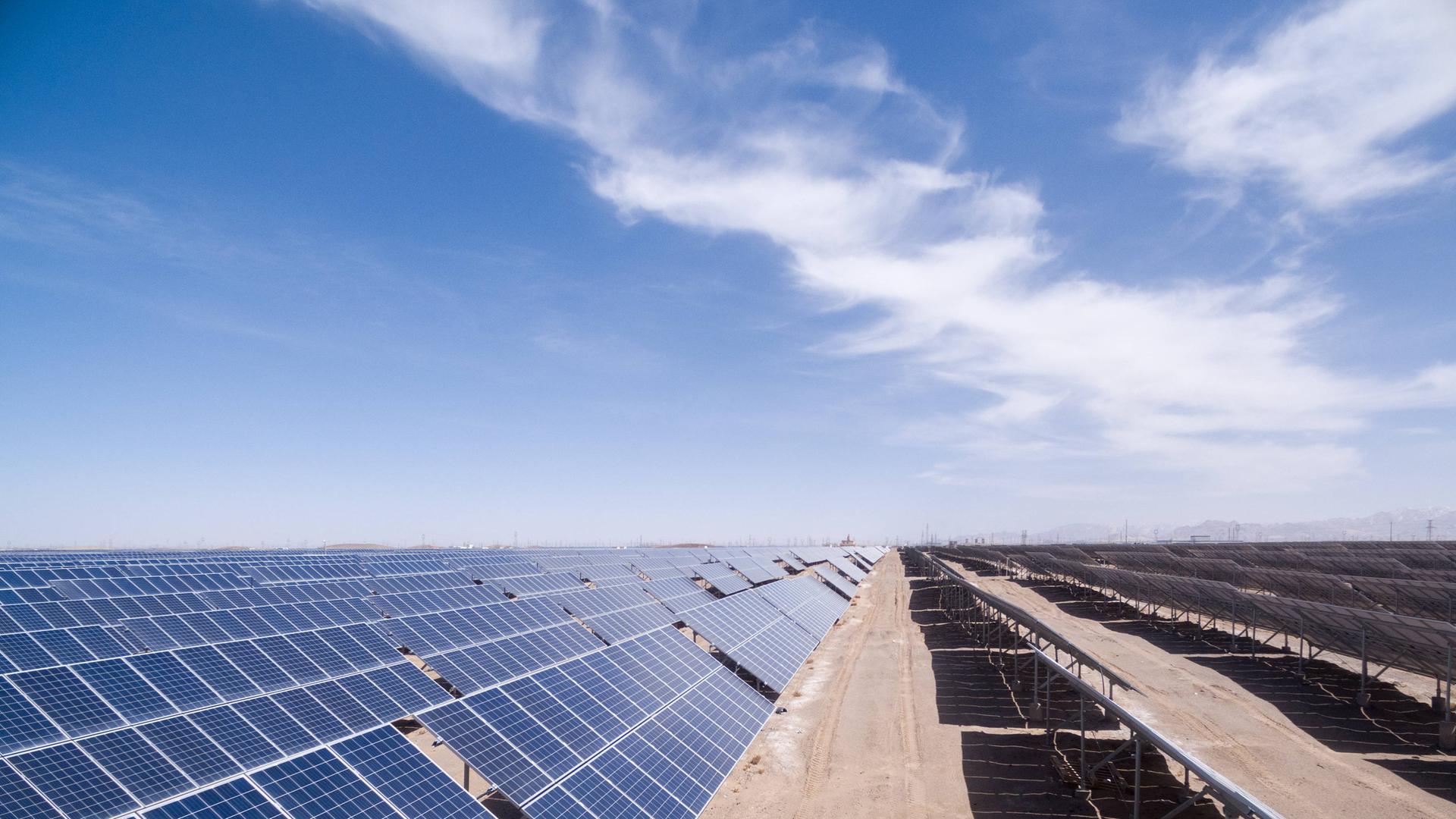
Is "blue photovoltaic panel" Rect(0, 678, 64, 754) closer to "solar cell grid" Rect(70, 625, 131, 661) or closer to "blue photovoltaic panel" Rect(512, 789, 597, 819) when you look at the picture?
"solar cell grid" Rect(70, 625, 131, 661)

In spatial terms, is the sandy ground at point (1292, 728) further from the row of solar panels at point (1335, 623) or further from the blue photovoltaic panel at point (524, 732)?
the blue photovoltaic panel at point (524, 732)

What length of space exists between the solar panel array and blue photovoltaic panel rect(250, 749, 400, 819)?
0.03 meters

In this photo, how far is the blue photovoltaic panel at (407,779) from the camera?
9.11 metres

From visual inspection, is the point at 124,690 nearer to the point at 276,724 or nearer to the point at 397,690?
the point at 276,724

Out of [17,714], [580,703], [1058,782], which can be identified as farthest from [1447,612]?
[17,714]

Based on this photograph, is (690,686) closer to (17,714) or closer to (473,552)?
(17,714)

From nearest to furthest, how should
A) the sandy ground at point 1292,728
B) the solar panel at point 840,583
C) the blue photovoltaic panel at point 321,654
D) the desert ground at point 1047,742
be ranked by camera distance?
the blue photovoltaic panel at point 321,654
the desert ground at point 1047,742
the sandy ground at point 1292,728
the solar panel at point 840,583

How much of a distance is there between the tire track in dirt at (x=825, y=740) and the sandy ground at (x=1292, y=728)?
35.4 ft

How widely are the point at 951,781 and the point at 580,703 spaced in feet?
34.1

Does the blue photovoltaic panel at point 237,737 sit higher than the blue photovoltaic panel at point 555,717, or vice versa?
the blue photovoltaic panel at point 237,737

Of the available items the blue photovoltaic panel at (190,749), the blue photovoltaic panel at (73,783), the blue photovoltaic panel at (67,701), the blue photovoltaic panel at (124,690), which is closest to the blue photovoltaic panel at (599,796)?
the blue photovoltaic panel at (190,749)

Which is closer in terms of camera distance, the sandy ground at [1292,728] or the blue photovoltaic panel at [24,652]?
the blue photovoltaic panel at [24,652]

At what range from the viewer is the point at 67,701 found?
8.91 meters

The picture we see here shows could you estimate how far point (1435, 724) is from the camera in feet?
72.6
